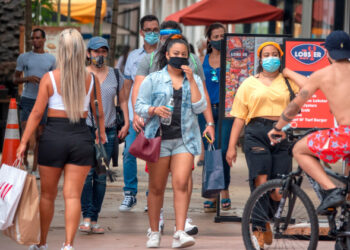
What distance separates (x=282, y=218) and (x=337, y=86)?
3.47 ft

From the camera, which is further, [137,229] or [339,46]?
[137,229]

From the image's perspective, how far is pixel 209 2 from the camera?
17438mm

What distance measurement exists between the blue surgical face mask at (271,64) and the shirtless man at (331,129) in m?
0.88

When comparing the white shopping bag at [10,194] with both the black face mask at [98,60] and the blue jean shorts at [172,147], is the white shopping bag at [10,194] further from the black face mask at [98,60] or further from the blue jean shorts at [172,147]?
the black face mask at [98,60]

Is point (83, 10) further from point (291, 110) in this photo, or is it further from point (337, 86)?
point (337, 86)

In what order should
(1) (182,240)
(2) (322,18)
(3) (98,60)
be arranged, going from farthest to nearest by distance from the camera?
1. (2) (322,18)
2. (3) (98,60)
3. (1) (182,240)

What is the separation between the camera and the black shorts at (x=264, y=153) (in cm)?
684

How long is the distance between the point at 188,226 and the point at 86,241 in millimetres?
958

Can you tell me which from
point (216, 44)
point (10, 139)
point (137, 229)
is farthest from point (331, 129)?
point (10, 139)

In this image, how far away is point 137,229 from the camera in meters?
7.85

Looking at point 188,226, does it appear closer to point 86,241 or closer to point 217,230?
point 217,230

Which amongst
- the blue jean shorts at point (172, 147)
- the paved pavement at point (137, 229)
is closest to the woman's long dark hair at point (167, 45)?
the blue jean shorts at point (172, 147)

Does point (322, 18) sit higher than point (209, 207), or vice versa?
point (322, 18)

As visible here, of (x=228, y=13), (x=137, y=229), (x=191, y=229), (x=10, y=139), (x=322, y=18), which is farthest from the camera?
(x=228, y=13)
